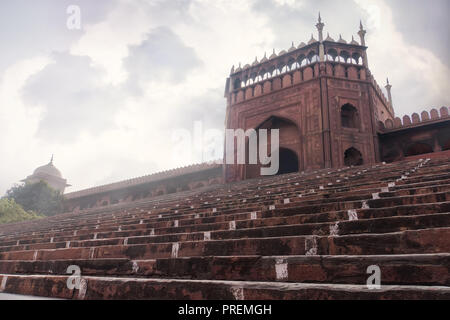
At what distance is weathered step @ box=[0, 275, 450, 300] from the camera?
1.26 m

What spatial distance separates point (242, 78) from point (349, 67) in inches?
185

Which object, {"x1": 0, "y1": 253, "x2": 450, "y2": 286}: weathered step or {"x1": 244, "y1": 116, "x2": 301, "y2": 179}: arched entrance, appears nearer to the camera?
{"x1": 0, "y1": 253, "x2": 450, "y2": 286}: weathered step

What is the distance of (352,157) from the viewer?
11492 mm

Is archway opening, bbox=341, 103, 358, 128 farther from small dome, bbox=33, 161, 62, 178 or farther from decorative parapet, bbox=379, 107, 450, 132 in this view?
small dome, bbox=33, 161, 62, 178

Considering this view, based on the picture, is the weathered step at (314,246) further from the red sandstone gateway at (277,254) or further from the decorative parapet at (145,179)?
the decorative parapet at (145,179)

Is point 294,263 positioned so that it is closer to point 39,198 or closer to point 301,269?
point 301,269

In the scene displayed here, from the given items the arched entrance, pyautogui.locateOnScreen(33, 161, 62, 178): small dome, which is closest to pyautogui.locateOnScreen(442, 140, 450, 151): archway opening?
the arched entrance

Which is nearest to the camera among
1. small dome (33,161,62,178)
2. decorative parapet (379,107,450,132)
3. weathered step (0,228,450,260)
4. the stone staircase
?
the stone staircase

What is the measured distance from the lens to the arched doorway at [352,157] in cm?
1124

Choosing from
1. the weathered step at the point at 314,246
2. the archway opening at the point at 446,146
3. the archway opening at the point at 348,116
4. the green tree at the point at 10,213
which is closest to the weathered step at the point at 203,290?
the weathered step at the point at 314,246

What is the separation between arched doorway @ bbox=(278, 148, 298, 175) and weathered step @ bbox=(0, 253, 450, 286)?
11.7 m
